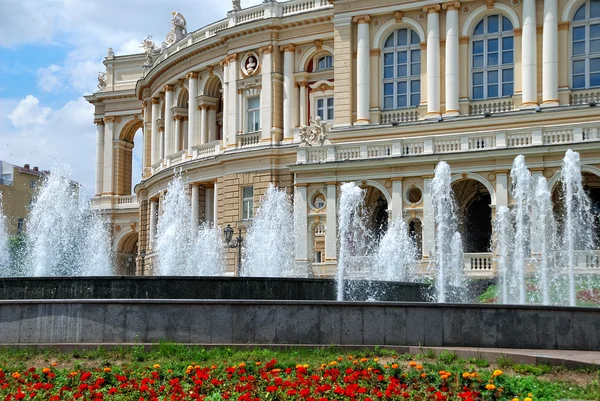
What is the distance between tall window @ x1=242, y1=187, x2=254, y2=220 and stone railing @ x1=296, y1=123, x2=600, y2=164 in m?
8.90

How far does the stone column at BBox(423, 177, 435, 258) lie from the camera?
38281 millimetres

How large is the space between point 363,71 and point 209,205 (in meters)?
14.2

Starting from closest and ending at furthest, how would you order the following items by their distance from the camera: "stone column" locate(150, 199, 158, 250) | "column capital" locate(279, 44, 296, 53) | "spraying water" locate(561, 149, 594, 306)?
"spraying water" locate(561, 149, 594, 306), "column capital" locate(279, 44, 296, 53), "stone column" locate(150, 199, 158, 250)

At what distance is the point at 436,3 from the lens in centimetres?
4422

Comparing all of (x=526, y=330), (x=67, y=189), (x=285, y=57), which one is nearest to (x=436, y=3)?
(x=285, y=57)

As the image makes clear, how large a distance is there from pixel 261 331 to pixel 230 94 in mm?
38105

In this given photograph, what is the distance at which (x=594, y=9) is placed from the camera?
4128 cm

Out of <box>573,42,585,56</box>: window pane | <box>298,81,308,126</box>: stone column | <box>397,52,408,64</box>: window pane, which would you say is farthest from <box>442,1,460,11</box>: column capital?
<box>298,81,308,126</box>: stone column

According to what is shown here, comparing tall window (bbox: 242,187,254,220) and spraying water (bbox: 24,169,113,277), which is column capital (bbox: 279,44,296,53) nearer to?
tall window (bbox: 242,187,254,220)

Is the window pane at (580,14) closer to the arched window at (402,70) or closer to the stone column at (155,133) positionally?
the arched window at (402,70)

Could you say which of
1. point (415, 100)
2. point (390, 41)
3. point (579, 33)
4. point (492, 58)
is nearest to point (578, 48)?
point (579, 33)

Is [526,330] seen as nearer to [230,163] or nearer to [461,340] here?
[461,340]

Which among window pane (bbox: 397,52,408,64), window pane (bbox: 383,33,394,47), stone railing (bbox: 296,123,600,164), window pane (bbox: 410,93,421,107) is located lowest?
stone railing (bbox: 296,123,600,164)

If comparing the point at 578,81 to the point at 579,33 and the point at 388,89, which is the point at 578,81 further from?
the point at 388,89
